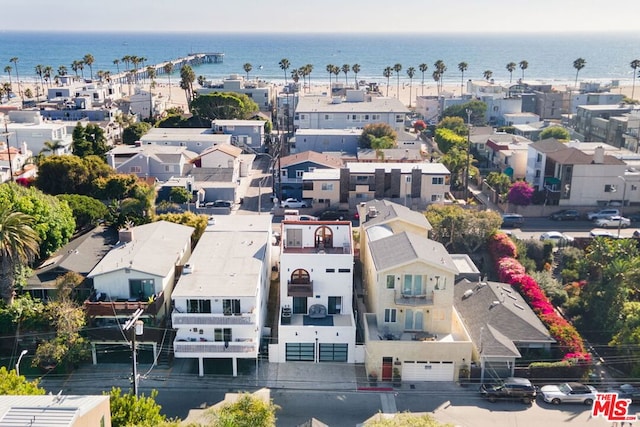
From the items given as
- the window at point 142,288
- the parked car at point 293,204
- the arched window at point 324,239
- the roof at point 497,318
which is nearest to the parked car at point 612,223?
the roof at point 497,318

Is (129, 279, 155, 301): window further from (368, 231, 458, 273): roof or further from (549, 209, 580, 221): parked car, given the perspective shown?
(549, 209, 580, 221): parked car

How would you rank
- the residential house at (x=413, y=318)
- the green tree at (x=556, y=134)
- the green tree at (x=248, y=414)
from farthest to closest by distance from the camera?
the green tree at (x=556, y=134), the residential house at (x=413, y=318), the green tree at (x=248, y=414)

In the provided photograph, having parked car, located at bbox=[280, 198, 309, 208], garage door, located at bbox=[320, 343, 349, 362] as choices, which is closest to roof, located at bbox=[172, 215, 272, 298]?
garage door, located at bbox=[320, 343, 349, 362]

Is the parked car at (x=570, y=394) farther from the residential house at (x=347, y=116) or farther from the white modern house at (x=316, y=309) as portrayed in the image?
the residential house at (x=347, y=116)

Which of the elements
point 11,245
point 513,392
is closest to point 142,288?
point 11,245

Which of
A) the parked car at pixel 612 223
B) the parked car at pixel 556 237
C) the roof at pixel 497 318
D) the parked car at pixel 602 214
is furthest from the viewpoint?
the parked car at pixel 602 214

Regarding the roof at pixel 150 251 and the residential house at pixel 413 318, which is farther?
the roof at pixel 150 251

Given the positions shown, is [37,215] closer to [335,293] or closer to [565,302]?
[335,293]
